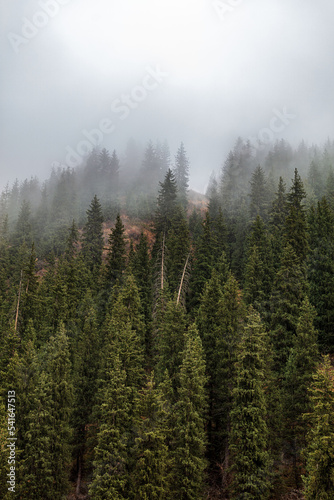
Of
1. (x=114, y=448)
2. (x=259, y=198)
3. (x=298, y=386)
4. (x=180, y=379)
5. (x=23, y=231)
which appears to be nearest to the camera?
(x=114, y=448)

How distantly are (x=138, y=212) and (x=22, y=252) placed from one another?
33988mm

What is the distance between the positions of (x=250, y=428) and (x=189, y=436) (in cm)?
410

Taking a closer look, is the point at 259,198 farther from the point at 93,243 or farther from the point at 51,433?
the point at 51,433

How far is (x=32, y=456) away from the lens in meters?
23.1

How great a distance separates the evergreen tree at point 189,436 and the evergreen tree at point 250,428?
7.65 ft

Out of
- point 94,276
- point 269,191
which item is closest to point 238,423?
point 94,276

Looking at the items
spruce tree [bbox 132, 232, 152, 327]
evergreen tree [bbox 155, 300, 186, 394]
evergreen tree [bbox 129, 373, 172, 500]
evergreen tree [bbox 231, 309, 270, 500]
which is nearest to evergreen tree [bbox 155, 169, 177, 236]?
spruce tree [bbox 132, 232, 152, 327]

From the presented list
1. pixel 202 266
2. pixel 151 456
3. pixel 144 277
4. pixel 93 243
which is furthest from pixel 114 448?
pixel 93 243

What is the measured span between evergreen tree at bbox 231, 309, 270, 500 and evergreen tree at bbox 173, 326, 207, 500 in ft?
7.65

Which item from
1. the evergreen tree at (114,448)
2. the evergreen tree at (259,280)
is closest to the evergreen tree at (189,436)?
the evergreen tree at (114,448)

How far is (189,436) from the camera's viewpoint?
2098 centimetres

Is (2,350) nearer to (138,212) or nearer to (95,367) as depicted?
(95,367)

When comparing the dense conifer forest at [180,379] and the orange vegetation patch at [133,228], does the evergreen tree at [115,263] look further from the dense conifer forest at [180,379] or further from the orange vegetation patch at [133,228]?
the orange vegetation patch at [133,228]

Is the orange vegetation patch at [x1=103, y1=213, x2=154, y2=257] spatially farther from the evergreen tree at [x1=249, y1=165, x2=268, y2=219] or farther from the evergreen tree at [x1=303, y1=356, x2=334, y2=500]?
the evergreen tree at [x1=303, y1=356, x2=334, y2=500]
